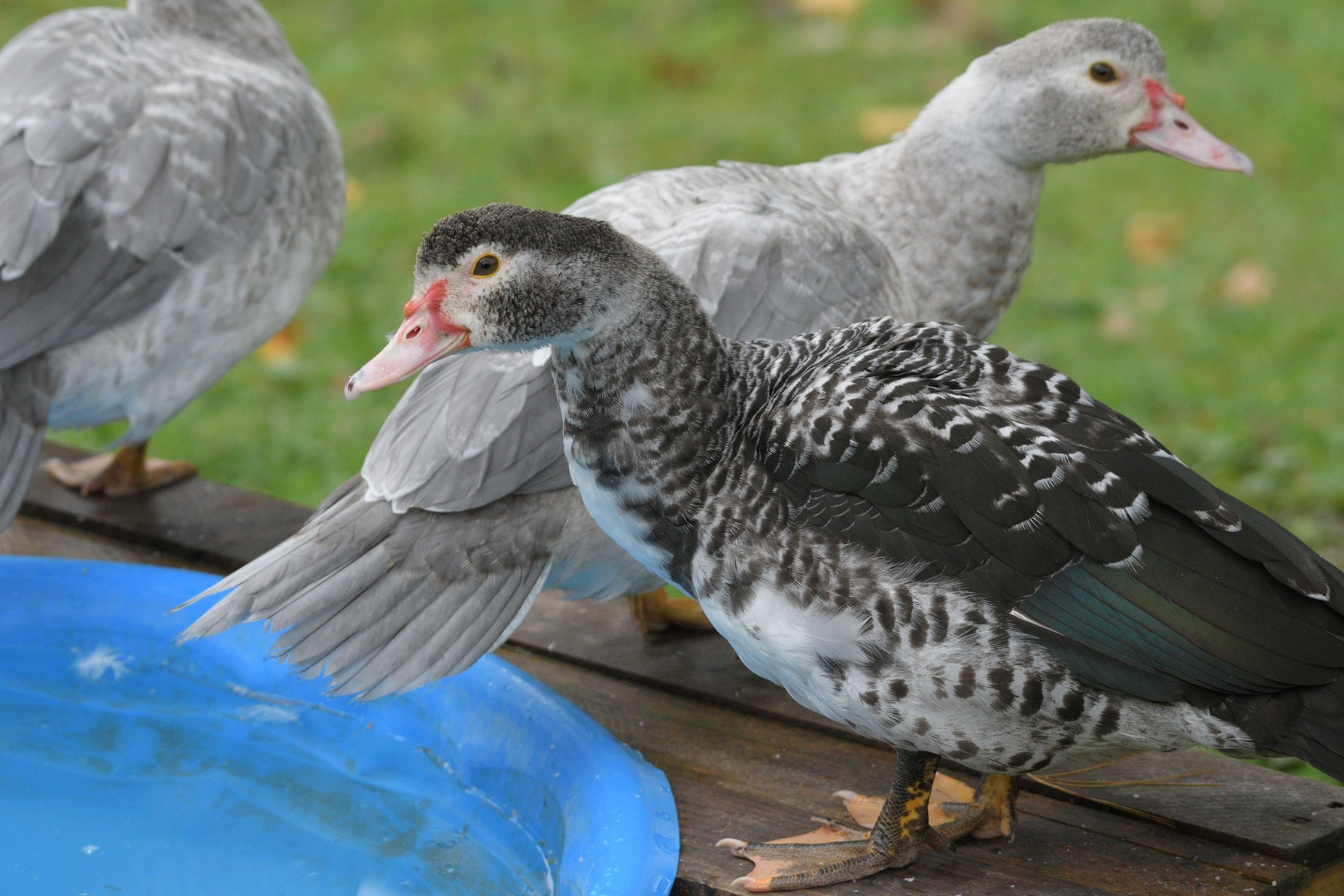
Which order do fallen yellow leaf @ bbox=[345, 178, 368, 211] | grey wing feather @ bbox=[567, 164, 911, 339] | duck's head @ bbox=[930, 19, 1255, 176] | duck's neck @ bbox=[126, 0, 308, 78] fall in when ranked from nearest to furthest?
1. grey wing feather @ bbox=[567, 164, 911, 339]
2. duck's head @ bbox=[930, 19, 1255, 176]
3. duck's neck @ bbox=[126, 0, 308, 78]
4. fallen yellow leaf @ bbox=[345, 178, 368, 211]

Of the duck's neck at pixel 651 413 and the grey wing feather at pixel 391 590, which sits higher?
the duck's neck at pixel 651 413

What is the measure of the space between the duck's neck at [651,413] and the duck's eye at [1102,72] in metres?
1.49

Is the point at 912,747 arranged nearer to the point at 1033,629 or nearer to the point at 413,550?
the point at 1033,629

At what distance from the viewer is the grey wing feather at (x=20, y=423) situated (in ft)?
10.6

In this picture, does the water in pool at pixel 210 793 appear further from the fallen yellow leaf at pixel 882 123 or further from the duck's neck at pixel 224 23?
Result: the fallen yellow leaf at pixel 882 123

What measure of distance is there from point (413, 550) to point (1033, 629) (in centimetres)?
110

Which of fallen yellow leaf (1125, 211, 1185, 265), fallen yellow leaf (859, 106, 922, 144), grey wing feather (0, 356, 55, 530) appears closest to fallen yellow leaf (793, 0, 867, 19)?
fallen yellow leaf (859, 106, 922, 144)

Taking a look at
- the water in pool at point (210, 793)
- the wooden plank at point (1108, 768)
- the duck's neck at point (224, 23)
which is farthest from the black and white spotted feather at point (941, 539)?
the duck's neck at point (224, 23)

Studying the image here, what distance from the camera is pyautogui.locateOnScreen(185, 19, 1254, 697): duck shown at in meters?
2.73

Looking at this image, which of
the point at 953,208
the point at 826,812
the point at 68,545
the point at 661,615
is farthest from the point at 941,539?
the point at 68,545

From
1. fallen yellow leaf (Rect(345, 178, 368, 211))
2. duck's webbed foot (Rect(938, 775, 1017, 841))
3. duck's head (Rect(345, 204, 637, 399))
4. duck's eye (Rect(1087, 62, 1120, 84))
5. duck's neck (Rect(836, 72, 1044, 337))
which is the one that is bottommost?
fallen yellow leaf (Rect(345, 178, 368, 211))

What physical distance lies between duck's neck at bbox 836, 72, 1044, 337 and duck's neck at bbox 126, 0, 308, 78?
1.65 m

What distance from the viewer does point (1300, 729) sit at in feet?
7.55

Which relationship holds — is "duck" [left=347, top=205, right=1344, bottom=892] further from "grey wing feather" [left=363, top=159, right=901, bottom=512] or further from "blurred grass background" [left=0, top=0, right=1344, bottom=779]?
"blurred grass background" [left=0, top=0, right=1344, bottom=779]
